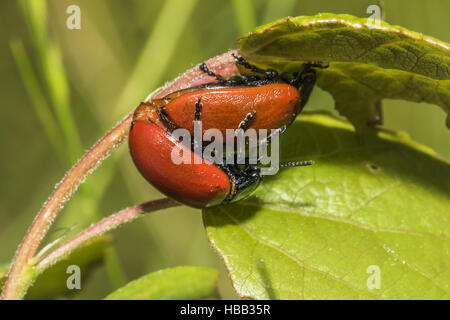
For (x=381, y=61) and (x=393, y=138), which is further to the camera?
(x=393, y=138)

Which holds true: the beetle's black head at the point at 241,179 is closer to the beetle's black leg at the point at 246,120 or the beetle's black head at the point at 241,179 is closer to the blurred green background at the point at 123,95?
the beetle's black leg at the point at 246,120

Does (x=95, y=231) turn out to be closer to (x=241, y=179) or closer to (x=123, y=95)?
(x=241, y=179)

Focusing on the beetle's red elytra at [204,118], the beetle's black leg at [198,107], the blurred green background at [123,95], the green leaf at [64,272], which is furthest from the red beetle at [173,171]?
the blurred green background at [123,95]

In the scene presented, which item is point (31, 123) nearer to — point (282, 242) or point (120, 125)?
point (120, 125)

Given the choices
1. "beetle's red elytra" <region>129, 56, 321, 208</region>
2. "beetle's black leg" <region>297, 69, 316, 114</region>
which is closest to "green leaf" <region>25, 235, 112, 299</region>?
"beetle's red elytra" <region>129, 56, 321, 208</region>

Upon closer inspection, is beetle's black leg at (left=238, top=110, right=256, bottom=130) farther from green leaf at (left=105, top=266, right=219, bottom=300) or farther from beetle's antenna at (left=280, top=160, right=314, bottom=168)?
green leaf at (left=105, top=266, right=219, bottom=300)

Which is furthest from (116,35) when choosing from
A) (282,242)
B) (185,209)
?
(282,242)
